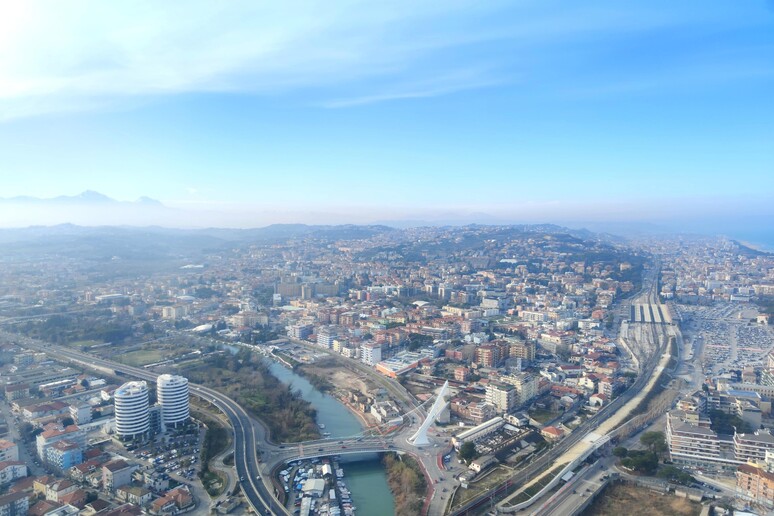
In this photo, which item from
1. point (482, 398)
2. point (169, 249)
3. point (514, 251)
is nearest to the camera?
point (482, 398)

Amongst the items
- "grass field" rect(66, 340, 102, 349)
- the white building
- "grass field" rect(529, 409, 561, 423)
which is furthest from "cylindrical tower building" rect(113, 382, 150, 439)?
"grass field" rect(66, 340, 102, 349)

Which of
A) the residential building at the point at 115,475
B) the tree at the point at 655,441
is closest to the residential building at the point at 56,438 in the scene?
the residential building at the point at 115,475

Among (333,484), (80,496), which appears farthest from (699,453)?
(80,496)

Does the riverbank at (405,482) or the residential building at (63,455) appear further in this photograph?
the residential building at (63,455)

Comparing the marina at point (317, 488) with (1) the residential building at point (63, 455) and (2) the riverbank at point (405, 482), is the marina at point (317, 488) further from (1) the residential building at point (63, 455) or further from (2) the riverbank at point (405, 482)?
(1) the residential building at point (63, 455)

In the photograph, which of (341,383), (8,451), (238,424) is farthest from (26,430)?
(341,383)

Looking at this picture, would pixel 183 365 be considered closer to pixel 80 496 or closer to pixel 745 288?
pixel 80 496

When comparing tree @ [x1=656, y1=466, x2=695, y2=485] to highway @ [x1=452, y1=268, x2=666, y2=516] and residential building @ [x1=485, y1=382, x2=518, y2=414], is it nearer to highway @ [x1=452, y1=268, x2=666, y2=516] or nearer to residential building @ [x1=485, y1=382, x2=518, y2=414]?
highway @ [x1=452, y1=268, x2=666, y2=516]
